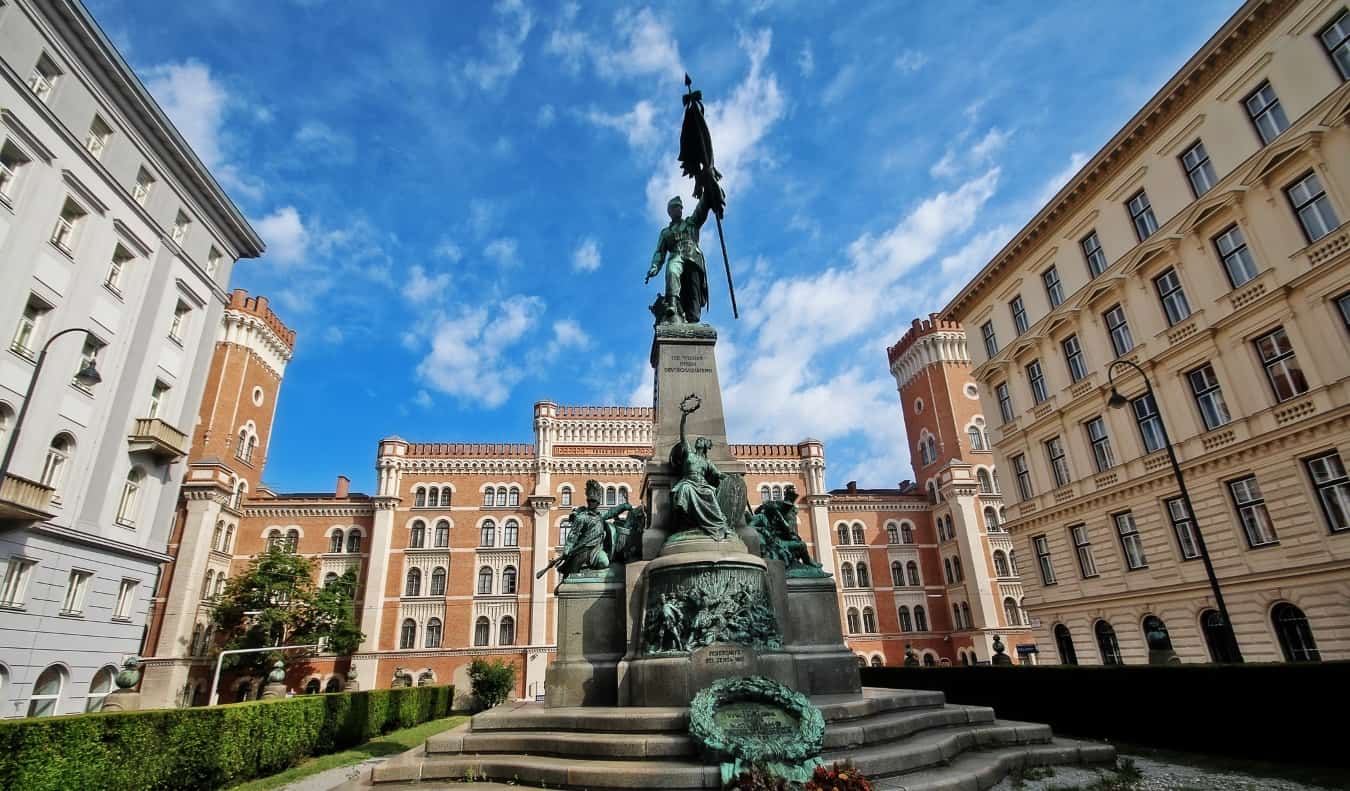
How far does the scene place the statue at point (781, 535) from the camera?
1098cm

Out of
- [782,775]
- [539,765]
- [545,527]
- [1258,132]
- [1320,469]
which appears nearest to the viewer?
[782,775]

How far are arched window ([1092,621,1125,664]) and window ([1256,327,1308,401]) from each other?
34.0ft

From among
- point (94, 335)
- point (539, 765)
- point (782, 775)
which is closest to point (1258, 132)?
point (782, 775)

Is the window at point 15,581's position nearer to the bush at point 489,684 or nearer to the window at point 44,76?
the window at point 44,76

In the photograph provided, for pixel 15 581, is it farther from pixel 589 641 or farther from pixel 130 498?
pixel 589 641

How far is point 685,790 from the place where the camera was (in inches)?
241

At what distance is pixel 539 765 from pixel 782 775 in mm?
2689

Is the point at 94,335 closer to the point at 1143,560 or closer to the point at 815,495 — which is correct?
the point at 1143,560

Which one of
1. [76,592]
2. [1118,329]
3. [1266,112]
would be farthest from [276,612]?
[1266,112]

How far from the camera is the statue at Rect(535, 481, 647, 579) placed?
35.2ft

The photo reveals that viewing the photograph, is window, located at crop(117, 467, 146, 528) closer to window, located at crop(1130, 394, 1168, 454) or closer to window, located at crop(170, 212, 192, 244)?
window, located at crop(170, 212, 192, 244)

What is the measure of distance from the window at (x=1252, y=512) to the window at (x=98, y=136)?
3880 centimetres

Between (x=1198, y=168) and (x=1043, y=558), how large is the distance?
15997 millimetres

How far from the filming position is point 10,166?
19.6 meters
